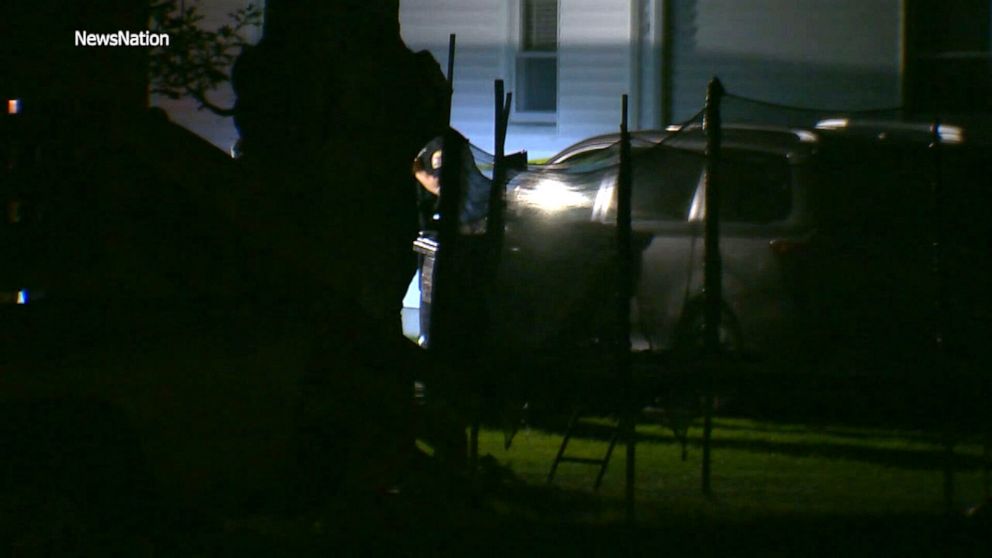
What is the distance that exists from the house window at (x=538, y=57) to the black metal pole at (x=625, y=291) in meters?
6.94

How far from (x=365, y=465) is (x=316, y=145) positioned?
72.0 inches

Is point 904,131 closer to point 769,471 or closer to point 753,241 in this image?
point 753,241

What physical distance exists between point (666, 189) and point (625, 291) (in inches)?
103

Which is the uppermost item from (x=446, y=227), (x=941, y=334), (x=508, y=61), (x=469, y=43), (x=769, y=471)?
(x=469, y=43)

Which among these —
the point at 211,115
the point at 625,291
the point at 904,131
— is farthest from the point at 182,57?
the point at 211,115

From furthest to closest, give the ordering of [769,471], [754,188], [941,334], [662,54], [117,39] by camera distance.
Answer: [662,54], [754,188], [769,471], [117,39], [941,334]

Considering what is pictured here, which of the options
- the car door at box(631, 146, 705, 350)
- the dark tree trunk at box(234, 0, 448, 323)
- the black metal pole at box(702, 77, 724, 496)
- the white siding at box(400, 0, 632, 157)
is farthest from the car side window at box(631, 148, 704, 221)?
the white siding at box(400, 0, 632, 157)

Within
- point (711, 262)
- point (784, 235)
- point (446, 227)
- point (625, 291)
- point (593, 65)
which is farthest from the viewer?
point (593, 65)

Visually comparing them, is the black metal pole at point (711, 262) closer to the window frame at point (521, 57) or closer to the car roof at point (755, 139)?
the car roof at point (755, 139)

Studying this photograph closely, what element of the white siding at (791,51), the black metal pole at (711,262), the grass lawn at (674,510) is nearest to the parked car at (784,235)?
the black metal pole at (711,262)

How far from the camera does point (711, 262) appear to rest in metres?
9.02

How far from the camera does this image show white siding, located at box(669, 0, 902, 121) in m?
13.4

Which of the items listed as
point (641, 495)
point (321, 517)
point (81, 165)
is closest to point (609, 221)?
point (641, 495)

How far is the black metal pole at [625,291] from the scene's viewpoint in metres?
7.75
